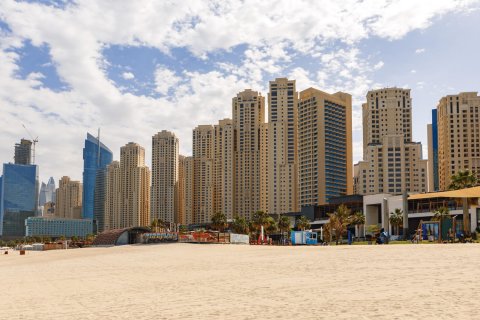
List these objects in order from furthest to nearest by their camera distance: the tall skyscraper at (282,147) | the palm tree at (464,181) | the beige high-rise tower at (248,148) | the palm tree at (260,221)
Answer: the beige high-rise tower at (248,148) → the tall skyscraper at (282,147) → the palm tree at (260,221) → the palm tree at (464,181)

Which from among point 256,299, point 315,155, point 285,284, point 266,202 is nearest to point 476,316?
Answer: point 256,299

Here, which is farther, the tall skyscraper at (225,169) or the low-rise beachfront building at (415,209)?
the tall skyscraper at (225,169)

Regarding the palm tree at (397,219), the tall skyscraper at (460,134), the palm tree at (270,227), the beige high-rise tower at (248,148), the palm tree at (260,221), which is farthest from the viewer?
the beige high-rise tower at (248,148)

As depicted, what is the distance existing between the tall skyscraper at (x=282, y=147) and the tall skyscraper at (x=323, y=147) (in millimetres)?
3931

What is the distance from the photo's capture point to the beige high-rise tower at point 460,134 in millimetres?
159750

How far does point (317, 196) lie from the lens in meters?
163

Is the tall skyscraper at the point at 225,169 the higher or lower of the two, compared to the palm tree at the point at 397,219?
higher

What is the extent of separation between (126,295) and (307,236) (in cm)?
5681

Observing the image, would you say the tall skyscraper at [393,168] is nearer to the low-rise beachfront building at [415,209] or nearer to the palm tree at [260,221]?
the low-rise beachfront building at [415,209]

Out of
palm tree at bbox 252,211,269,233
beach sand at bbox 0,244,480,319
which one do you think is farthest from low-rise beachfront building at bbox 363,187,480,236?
beach sand at bbox 0,244,480,319

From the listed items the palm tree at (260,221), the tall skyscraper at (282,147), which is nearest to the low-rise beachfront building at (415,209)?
the palm tree at (260,221)

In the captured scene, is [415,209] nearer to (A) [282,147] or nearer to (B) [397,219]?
(B) [397,219]

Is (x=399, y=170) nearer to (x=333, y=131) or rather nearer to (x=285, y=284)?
(x=333, y=131)

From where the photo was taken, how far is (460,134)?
162m
